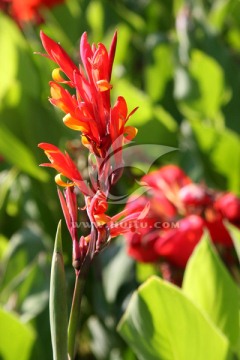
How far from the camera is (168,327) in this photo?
81 cm

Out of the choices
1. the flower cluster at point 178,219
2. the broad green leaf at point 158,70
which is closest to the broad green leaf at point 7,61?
the broad green leaf at point 158,70

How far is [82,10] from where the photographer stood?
2111 mm

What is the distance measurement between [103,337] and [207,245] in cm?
45

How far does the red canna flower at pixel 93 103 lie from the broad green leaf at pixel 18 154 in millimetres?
901

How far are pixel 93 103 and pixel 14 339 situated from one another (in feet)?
1.71

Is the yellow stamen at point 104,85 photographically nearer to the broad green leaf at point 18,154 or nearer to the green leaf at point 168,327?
the green leaf at point 168,327

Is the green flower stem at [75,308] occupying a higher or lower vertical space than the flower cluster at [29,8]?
higher

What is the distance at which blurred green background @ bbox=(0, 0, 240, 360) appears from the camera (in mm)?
1127

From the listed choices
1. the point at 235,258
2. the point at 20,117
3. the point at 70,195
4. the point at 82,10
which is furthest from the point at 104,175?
the point at 82,10

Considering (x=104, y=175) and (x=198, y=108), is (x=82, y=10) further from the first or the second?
(x=104, y=175)

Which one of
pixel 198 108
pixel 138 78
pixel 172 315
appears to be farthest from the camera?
pixel 138 78

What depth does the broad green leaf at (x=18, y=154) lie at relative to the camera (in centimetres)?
140

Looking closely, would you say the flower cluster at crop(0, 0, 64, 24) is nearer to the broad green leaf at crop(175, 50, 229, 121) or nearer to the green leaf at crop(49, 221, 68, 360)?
the broad green leaf at crop(175, 50, 229, 121)

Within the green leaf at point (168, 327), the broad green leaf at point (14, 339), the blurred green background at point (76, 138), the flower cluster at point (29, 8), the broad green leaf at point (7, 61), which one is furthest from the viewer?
the flower cluster at point (29, 8)
